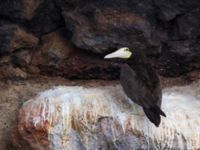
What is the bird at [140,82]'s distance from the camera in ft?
12.1

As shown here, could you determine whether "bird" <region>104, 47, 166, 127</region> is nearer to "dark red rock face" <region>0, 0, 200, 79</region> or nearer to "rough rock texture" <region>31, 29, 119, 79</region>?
"dark red rock face" <region>0, 0, 200, 79</region>

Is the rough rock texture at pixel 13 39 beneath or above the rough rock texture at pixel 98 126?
above

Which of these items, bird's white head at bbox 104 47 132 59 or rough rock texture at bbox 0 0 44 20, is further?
rough rock texture at bbox 0 0 44 20

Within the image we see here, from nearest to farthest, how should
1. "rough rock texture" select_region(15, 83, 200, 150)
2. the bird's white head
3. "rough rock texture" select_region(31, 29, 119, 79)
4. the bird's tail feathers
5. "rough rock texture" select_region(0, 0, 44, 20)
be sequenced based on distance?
the bird's tail feathers < "rough rock texture" select_region(15, 83, 200, 150) < the bird's white head < "rough rock texture" select_region(0, 0, 44, 20) < "rough rock texture" select_region(31, 29, 119, 79)

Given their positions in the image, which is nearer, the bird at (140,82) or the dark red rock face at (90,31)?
the bird at (140,82)

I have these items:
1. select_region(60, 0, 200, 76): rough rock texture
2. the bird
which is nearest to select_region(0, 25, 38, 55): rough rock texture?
select_region(60, 0, 200, 76): rough rock texture

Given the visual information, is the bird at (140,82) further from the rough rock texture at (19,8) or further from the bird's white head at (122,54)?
the rough rock texture at (19,8)

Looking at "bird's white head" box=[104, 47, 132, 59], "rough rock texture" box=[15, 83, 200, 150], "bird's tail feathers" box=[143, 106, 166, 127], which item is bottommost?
"rough rock texture" box=[15, 83, 200, 150]

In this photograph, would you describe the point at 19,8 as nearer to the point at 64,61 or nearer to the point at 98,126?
the point at 64,61

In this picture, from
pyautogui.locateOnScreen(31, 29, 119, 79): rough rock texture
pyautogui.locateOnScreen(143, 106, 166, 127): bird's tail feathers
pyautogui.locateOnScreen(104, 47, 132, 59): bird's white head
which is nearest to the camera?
pyautogui.locateOnScreen(143, 106, 166, 127): bird's tail feathers

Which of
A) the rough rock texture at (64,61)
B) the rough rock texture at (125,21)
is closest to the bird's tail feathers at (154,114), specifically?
the rough rock texture at (125,21)

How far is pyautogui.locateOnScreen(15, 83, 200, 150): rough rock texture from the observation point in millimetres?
3852

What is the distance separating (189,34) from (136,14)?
0.44m

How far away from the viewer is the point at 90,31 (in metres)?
4.24
